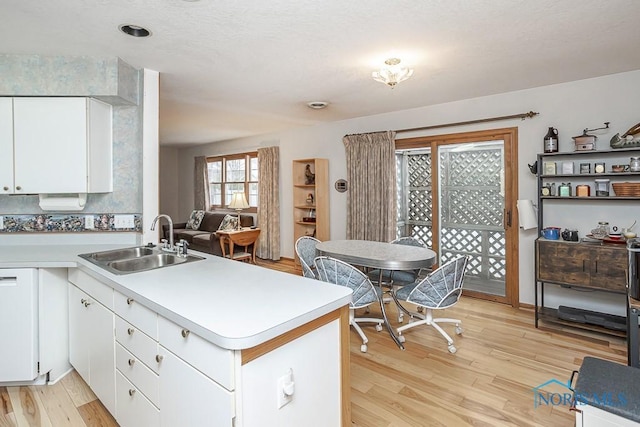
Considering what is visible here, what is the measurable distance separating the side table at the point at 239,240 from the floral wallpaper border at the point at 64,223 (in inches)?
113

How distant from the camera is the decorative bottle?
10.9 ft

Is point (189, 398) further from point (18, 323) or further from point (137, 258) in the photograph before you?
point (18, 323)

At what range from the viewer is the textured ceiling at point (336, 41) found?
6.42 ft

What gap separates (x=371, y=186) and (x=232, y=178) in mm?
3762

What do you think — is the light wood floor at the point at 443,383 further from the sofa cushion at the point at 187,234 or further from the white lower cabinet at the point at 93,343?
the sofa cushion at the point at 187,234

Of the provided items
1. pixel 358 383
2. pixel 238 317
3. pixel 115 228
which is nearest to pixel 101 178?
pixel 115 228

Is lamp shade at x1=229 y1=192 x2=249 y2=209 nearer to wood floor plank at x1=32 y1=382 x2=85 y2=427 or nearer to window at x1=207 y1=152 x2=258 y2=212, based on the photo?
window at x1=207 y1=152 x2=258 y2=212

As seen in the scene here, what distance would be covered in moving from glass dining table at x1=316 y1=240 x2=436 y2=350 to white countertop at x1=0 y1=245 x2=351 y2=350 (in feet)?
3.84

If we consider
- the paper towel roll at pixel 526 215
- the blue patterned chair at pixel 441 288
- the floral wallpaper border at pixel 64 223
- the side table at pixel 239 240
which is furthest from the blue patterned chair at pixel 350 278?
the side table at pixel 239 240

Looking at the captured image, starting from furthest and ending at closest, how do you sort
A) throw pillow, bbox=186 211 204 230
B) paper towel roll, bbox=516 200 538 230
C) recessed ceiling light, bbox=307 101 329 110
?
throw pillow, bbox=186 211 204 230 < recessed ceiling light, bbox=307 101 329 110 < paper towel roll, bbox=516 200 538 230

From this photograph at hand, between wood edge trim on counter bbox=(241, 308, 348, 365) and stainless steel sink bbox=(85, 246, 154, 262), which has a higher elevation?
stainless steel sink bbox=(85, 246, 154, 262)

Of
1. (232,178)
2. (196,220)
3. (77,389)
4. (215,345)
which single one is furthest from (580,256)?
(196,220)

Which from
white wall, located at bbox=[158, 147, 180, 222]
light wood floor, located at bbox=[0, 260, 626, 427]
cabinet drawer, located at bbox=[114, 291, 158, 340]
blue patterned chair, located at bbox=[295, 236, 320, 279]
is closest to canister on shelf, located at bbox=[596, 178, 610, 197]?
light wood floor, located at bbox=[0, 260, 626, 427]

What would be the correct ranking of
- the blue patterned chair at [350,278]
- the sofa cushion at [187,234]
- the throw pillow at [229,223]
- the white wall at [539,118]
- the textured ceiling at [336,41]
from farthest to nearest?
the sofa cushion at [187,234] → the throw pillow at [229,223] → the white wall at [539,118] → the blue patterned chair at [350,278] → the textured ceiling at [336,41]
